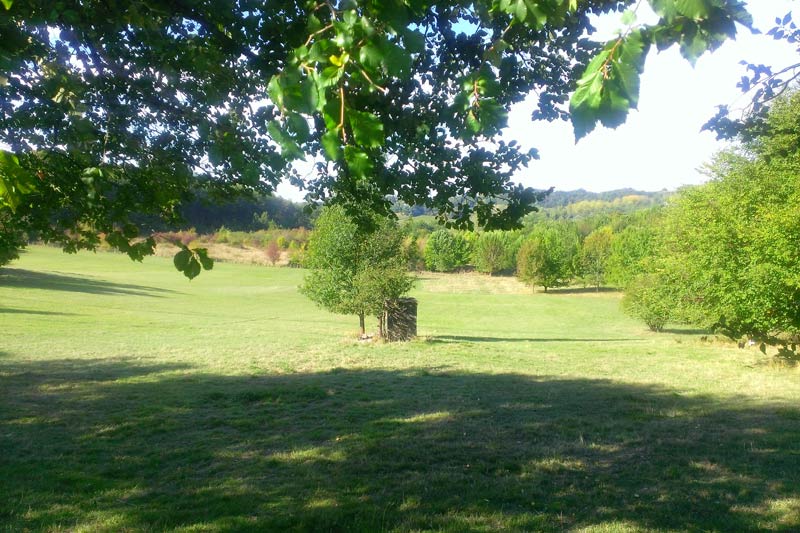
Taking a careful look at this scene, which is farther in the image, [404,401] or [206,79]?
[404,401]

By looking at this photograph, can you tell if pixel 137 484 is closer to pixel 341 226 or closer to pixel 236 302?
pixel 341 226

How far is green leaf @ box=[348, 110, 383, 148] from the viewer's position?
2.12 meters

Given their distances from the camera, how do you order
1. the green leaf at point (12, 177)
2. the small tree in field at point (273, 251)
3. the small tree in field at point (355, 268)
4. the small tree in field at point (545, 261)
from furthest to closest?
the small tree in field at point (545, 261)
the small tree in field at point (273, 251)
the small tree in field at point (355, 268)
the green leaf at point (12, 177)

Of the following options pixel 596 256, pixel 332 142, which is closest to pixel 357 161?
pixel 332 142

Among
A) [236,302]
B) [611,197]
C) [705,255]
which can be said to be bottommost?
[236,302]

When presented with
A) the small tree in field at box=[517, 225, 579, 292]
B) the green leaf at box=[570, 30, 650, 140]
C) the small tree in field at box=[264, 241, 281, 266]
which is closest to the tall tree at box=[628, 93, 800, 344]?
the green leaf at box=[570, 30, 650, 140]

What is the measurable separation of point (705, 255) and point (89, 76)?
1905 centimetres

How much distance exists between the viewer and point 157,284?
60938 millimetres

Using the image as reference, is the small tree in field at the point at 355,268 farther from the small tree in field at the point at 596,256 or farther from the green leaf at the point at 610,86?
the small tree in field at the point at 596,256

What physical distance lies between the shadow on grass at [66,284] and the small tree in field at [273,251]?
39.5 feet

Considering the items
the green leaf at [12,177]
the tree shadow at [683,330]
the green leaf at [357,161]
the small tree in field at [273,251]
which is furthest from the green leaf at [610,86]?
the small tree in field at [273,251]

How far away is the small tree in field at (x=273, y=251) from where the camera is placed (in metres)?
63.7

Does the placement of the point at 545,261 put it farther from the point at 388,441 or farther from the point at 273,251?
the point at 388,441

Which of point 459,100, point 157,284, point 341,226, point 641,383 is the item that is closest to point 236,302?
point 157,284
